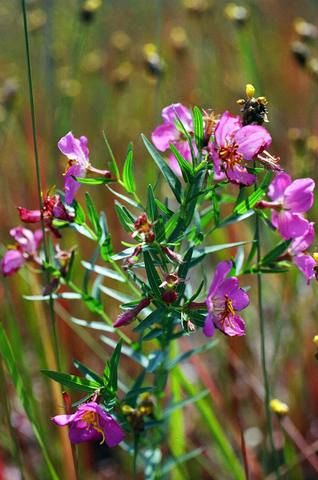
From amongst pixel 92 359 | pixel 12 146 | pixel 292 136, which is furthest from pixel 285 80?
pixel 92 359

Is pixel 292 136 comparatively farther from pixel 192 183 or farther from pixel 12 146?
pixel 12 146

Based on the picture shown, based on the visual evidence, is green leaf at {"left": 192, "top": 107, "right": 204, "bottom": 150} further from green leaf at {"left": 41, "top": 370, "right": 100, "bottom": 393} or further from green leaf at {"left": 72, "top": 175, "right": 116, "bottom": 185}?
green leaf at {"left": 41, "top": 370, "right": 100, "bottom": 393}

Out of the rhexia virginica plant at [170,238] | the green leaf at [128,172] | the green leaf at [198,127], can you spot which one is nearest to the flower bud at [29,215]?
the rhexia virginica plant at [170,238]

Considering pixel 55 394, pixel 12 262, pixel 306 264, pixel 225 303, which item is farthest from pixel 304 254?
pixel 55 394

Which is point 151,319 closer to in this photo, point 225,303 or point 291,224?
point 225,303

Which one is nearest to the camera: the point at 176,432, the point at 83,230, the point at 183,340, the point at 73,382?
the point at 73,382

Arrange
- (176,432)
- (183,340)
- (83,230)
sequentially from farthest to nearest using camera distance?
(183,340) → (176,432) → (83,230)
